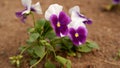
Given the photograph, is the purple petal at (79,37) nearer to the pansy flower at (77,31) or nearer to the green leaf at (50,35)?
the pansy flower at (77,31)

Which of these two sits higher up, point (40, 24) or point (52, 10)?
point (52, 10)

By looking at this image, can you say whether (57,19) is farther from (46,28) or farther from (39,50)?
(39,50)

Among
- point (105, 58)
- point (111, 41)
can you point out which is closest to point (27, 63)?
point (105, 58)

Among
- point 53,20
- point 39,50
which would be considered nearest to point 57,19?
point 53,20

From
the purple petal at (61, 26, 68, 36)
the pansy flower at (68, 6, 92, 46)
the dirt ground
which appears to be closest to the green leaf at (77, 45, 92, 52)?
the dirt ground

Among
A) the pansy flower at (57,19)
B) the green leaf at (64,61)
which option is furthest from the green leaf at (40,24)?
the green leaf at (64,61)

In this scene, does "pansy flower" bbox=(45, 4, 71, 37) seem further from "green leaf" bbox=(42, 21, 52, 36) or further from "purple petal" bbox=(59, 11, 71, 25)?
"green leaf" bbox=(42, 21, 52, 36)

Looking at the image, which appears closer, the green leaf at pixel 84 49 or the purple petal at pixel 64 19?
the purple petal at pixel 64 19
